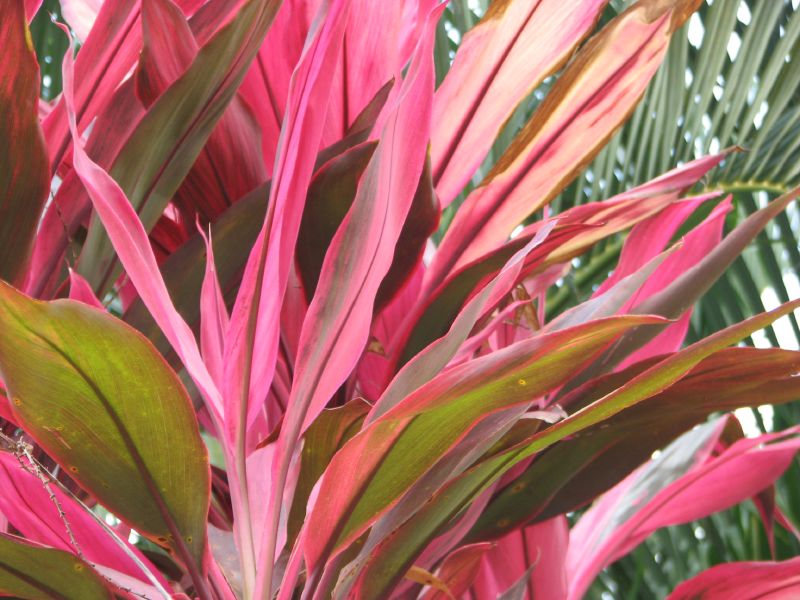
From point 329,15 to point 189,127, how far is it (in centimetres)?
12

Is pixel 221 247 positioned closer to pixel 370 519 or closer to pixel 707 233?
pixel 370 519

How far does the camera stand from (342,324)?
1.22ft

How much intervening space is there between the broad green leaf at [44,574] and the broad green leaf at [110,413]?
3 cm

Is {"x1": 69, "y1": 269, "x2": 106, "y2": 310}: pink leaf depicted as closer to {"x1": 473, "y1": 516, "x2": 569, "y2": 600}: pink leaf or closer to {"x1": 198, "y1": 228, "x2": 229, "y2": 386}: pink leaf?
{"x1": 198, "y1": 228, "x2": 229, "y2": 386}: pink leaf

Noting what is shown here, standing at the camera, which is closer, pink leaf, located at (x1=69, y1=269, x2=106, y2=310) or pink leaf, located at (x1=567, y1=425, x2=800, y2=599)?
pink leaf, located at (x1=69, y1=269, x2=106, y2=310)

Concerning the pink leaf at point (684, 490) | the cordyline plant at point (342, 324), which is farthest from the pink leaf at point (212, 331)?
the pink leaf at point (684, 490)

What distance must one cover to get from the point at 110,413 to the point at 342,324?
0.10m

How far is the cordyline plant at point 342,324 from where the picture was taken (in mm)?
339

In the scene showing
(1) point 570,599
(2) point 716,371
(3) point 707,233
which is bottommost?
(1) point 570,599

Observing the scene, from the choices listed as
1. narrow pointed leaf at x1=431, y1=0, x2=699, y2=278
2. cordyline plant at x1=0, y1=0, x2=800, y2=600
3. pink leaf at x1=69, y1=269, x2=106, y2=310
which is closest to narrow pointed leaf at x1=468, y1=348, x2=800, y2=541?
cordyline plant at x1=0, y1=0, x2=800, y2=600

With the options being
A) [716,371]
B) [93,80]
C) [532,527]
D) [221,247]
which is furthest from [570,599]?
[93,80]

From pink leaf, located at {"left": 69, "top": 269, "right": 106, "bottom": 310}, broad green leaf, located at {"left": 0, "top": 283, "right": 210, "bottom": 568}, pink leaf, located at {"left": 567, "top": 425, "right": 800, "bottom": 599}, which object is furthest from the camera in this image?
pink leaf, located at {"left": 567, "top": 425, "right": 800, "bottom": 599}

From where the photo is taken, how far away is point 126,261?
35 cm

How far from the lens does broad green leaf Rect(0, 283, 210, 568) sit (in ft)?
0.98
